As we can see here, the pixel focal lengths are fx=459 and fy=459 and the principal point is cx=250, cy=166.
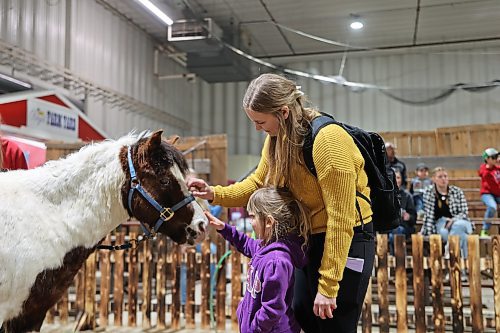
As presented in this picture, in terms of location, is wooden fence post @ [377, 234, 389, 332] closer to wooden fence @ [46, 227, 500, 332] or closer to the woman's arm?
wooden fence @ [46, 227, 500, 332]

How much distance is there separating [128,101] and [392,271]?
8520 mm

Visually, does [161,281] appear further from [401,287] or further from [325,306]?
[325,306]

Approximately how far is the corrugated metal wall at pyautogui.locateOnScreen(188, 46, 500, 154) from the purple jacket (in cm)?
955

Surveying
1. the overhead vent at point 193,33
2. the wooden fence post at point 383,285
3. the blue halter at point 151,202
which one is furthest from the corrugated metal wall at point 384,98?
the blue halter at point 151,202

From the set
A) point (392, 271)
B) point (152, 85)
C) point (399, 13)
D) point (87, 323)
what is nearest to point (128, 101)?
point (152, 85)

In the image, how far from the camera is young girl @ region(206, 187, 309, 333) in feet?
5.66

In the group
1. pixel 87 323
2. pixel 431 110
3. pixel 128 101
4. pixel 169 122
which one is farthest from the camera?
pixel 169 122

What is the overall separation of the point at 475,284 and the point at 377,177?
2855mm

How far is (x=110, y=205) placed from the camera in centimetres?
194

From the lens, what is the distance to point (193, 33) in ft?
32.7

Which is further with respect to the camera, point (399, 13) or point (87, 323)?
point (399, 13)

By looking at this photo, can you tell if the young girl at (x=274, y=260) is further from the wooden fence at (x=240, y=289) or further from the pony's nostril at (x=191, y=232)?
the wooden fence at (x=240, y=289)

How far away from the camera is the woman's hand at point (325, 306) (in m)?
1.48

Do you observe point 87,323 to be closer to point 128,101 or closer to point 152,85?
point 128,101
